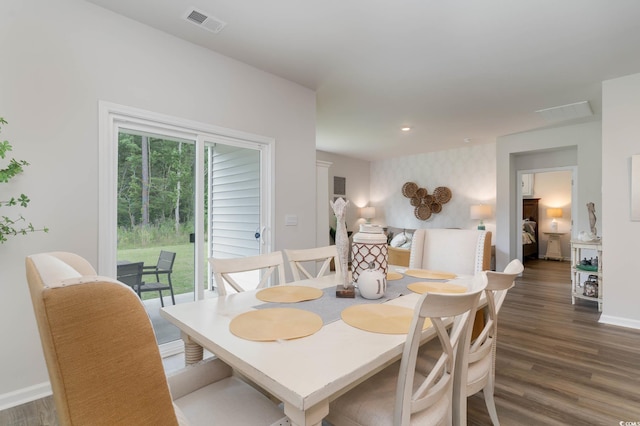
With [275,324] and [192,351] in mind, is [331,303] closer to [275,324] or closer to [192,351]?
[275,324]

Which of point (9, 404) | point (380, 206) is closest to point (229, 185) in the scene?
point (9, 404)

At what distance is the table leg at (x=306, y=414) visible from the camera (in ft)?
2.59

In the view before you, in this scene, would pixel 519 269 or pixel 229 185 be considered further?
pixel 229 185

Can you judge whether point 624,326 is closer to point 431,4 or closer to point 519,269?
point 519,269

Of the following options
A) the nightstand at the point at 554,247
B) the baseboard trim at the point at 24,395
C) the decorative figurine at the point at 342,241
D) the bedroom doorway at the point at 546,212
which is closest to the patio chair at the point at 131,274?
the baseboard trim at the point at 24,395

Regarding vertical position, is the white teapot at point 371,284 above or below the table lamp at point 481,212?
below

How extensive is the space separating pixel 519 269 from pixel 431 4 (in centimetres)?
181

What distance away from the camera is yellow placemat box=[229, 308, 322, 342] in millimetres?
1053

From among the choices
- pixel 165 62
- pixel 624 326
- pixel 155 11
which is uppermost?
pixel 155 11

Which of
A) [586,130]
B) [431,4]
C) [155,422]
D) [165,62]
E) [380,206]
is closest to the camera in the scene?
[155,422]

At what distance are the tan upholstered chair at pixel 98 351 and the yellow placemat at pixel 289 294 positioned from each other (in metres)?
0.87

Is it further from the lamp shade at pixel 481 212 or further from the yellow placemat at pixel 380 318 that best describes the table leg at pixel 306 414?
the lamp shade at pixel 481 212

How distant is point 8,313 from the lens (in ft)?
5.96

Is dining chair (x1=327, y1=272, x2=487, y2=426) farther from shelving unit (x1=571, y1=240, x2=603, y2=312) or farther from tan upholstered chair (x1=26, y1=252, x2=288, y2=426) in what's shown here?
shelving unit (x1=571, y1=240, x2=603, y2=312)
